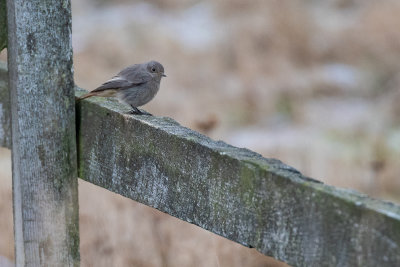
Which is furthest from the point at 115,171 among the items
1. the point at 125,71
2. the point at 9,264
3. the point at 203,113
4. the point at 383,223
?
the point at 203,113

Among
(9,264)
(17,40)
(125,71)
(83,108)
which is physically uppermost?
(17,40)

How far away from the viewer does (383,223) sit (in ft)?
4.58

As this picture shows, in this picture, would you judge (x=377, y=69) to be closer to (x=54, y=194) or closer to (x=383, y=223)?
(x=54, y=194)

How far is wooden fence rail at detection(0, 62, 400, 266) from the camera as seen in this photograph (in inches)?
56.8

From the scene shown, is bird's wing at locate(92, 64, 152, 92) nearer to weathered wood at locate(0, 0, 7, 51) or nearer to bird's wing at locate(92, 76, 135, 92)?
bird's wing at locate(92, 76, 135, 92)

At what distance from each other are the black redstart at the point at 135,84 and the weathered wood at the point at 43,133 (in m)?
1.26

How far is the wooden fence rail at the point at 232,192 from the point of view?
56.8 inches

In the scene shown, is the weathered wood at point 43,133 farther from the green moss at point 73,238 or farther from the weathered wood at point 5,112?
the weathered wood at point 5,112

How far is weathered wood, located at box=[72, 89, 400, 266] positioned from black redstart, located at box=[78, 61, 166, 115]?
124cm

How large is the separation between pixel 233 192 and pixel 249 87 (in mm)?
5956

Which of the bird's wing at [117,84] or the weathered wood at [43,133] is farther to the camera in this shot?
the bird's wing at [117,84]

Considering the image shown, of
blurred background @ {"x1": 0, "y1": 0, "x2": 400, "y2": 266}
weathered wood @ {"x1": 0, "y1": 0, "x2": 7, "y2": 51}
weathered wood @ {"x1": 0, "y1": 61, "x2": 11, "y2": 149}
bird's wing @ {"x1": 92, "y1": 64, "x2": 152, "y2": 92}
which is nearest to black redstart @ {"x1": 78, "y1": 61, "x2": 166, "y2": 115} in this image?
bird's wing @ {"x1": 92, "y1": 64, "x2": 152, "y2": 92}

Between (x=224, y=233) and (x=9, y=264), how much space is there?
5.42 feet

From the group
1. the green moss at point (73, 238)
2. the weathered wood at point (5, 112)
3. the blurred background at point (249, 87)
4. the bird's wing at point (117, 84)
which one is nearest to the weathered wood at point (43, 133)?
the green moss at point (73, 238)
